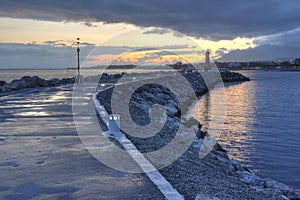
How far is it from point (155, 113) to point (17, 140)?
8464 mm

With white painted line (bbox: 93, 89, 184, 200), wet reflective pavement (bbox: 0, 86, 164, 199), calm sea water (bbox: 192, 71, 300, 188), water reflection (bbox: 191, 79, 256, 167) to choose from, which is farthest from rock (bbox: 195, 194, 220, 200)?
water reflection (bbox: 191, 79, 256, 167)

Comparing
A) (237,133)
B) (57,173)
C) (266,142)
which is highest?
(57,173)

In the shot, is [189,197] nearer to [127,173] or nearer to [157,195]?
[157,195]

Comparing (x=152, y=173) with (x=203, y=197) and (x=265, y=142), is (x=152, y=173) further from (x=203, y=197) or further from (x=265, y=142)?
(x=265, y=142)

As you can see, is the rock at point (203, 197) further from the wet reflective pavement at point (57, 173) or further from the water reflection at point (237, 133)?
the water reflection at point (237, 133)

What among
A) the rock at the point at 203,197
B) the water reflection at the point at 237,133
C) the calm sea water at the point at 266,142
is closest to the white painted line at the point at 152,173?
the rock at the point at 203,197

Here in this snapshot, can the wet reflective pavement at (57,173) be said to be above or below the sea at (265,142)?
above

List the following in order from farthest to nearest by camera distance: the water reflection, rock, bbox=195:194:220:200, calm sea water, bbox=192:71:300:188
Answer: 1. the water reflection
2. calm sea water, bbox=192:71:300:188
3. rock, bbox=195:194:220:200

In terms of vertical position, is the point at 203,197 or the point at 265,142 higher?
the point at 203,197

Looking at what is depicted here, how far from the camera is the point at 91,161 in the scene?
5980 mm

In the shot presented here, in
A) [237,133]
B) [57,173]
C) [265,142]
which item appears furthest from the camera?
[237,133]

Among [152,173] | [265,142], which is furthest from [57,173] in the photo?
[265,142]

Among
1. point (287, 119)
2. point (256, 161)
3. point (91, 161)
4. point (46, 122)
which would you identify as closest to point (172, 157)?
point (91, 161)

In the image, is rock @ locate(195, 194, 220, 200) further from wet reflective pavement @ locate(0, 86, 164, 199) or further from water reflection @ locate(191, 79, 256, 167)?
water reflection @ locate(191, 79, 256, 167)
